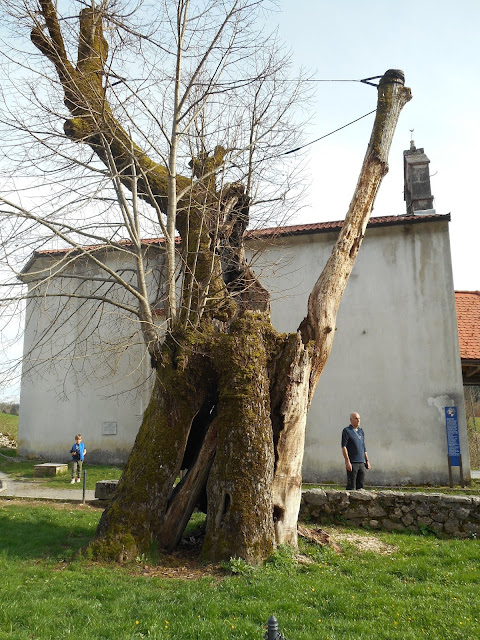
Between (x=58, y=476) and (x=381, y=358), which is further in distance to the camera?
(x=381, y=358)

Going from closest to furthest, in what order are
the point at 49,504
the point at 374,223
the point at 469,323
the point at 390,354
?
1. the point at 49,504
2. the point at 390,354
3. the point at 374,223
4. the point at 469,323

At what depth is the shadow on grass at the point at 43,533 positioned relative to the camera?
6.48m

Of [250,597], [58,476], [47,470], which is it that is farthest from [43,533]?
[47,470]

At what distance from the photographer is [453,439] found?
13.5 metres

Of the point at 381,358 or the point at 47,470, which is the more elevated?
the point at 381,358

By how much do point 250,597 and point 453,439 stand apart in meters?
10.0

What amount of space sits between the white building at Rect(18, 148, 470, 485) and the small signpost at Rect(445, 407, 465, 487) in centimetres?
14

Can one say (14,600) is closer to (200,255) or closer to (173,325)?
(173,325)

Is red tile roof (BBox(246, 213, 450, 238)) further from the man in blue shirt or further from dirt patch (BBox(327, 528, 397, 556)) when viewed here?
dirt patch (BBox(327, 528, 397, 556))

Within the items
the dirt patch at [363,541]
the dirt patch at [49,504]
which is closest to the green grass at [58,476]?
the dirt patch at [49,504]

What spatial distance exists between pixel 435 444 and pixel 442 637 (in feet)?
33.5

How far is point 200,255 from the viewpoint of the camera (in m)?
7.90

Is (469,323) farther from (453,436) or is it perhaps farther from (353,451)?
(353,451)

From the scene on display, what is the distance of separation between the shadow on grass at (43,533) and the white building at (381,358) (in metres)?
5.16
